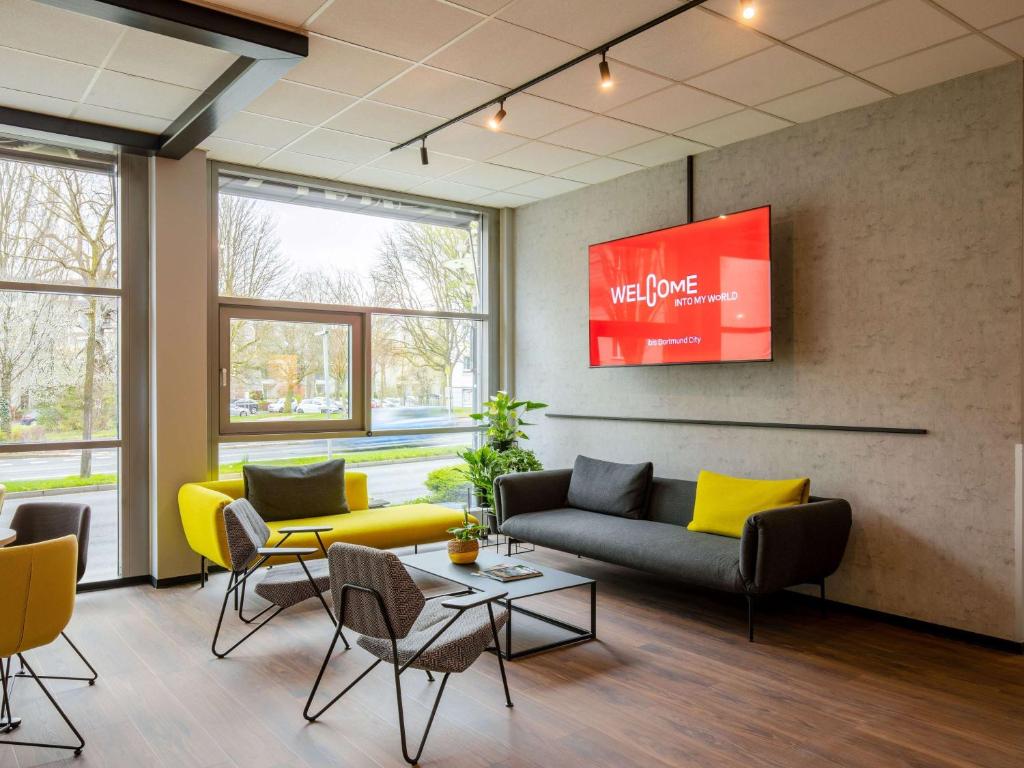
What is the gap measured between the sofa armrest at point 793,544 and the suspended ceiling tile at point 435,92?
9.70ft

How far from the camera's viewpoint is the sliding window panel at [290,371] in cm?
595

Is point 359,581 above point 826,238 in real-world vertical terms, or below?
below

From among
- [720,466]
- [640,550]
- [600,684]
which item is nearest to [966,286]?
[720,466]

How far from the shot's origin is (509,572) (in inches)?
171

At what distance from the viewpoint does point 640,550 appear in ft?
15.7

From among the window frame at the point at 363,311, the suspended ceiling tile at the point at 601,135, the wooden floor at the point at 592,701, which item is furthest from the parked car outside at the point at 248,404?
the suspended ceiling tile at the point at 601,135

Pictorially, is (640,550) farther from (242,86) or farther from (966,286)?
(242,86)

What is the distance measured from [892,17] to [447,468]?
511cm

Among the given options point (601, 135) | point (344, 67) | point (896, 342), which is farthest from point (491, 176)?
point (896, 342)

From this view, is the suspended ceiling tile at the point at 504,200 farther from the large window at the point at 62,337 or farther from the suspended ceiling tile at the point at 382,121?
the large window at the point at 62,337

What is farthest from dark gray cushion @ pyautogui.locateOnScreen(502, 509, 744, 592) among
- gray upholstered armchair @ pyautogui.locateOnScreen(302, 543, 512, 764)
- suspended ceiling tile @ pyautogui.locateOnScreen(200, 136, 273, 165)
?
suspended ceiling tile @ pyautogui.locateOnScreen(200, 136, 273, 165)

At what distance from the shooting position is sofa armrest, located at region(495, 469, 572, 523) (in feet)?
19.5

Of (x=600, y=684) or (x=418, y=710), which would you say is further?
(x=600, y=684)

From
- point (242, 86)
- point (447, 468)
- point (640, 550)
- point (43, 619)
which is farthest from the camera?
point (447, 468)
